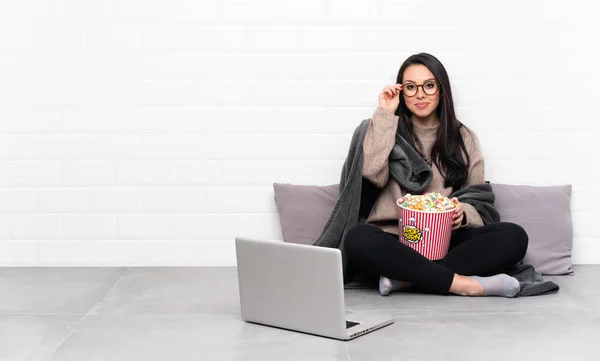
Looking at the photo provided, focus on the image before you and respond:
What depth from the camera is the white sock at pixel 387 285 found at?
129 inches

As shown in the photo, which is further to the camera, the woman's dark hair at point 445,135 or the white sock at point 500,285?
the woman's dark hair at point 445,135

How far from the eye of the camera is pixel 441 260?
3.30 m

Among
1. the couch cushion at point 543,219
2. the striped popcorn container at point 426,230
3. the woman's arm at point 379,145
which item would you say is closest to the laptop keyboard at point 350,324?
the striped popcorn container at point 426,230

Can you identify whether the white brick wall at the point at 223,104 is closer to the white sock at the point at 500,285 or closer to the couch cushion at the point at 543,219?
the couch cushion at the point at 543,219

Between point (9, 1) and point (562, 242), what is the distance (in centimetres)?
249

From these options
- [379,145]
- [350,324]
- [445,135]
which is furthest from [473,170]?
[350,324]

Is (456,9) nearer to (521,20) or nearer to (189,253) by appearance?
(521,20)

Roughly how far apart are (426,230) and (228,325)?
0.80 metres

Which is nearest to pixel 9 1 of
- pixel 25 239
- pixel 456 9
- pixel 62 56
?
pixel 62 56

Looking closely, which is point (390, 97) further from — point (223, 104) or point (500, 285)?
point (500, 285)

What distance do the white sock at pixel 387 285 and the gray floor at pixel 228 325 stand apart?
0.03 m

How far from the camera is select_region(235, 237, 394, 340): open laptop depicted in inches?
104

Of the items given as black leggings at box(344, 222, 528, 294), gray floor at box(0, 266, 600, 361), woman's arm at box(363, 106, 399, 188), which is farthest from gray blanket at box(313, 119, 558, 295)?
gray floor at box(0, 266, 600, 361)

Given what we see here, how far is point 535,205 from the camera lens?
373 cm
